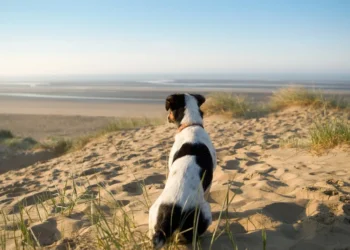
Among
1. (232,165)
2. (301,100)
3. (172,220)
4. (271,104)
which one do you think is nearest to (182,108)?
(172,220)

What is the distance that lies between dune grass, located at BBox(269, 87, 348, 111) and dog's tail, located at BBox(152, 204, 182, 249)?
10055 mm

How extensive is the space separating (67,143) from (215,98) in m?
5.43

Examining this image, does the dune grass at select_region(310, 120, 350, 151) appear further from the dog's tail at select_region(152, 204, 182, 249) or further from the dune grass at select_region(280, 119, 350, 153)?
the dog's tail at select_region(152, 204, 182, 249)

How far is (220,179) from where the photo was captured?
4.77 m

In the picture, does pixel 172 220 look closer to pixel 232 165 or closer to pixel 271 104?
pixel 232 165

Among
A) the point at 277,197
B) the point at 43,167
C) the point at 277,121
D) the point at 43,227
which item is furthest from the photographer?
the point at 277,121

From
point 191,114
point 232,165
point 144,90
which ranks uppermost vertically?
point 191,114

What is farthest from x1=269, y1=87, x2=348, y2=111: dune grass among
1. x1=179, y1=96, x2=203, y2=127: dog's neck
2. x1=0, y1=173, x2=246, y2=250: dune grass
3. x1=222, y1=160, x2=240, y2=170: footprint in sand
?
x1=0, y1=173, x2=246, y2=250: dune grass

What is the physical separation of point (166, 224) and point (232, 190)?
5.84ft

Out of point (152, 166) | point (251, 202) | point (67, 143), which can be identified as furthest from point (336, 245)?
point (67, 143)

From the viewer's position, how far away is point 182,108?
13.1ft

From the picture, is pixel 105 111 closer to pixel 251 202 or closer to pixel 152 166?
pixel 152 166

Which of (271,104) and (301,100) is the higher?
(301,100)

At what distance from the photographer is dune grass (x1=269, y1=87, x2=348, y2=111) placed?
37.7ft
